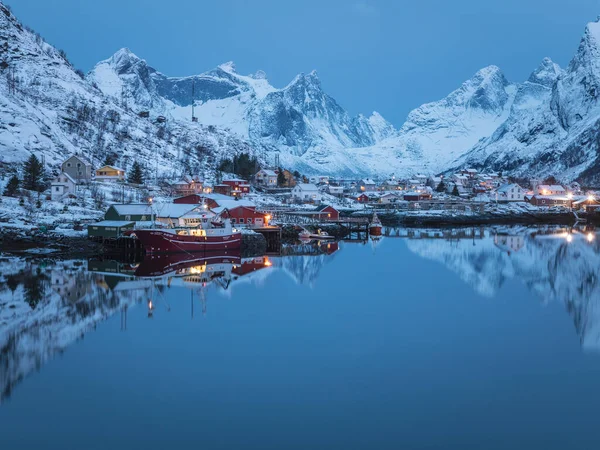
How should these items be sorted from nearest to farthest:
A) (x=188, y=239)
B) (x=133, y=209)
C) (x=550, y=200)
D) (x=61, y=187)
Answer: (x=188, y=239) → (x=133, y=209) → (x=61, y=187) → (x=550, y=200)

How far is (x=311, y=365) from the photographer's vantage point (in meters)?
21.5

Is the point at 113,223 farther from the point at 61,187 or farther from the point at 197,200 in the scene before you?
the point at 197,200

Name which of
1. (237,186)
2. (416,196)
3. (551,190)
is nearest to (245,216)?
(237,186)

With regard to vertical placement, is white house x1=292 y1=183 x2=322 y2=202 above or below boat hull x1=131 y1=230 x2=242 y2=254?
above

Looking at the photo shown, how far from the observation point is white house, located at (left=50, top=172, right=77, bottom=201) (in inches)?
2687

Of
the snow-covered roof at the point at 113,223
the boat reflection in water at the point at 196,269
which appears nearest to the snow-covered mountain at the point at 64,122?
the snow-covered roof at the point at 113,223

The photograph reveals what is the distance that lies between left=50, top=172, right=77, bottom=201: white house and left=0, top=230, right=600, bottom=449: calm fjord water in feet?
95.8

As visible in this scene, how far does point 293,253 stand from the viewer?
187ft

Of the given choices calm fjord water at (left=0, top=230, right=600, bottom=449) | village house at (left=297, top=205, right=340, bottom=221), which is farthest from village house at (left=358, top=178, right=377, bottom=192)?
calm fjord water at (left=0, top=230, right=600, bottom=449)

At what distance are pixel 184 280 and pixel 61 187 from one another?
1394 inches

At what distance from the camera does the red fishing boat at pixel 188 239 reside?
53062mm

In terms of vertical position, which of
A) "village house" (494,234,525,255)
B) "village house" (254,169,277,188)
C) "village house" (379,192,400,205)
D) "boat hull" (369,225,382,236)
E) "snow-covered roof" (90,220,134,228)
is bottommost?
"village house" (494,234,525,255)

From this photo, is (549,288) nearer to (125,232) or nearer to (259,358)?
(259,358)

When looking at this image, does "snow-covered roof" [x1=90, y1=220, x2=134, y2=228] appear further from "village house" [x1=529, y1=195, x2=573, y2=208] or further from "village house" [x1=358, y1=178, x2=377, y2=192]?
"village house" [x1=358, y1=178, x2=377, y2=192]
